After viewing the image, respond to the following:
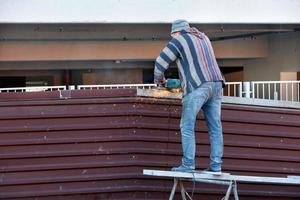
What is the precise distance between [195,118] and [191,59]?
60 cm

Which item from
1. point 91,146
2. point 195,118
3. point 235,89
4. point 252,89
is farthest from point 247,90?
point 195,118

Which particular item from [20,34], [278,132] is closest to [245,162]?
[278,132]

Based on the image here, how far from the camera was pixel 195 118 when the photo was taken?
557 centimetres

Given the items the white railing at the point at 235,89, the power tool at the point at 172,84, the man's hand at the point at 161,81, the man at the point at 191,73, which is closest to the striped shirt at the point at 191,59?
the man at the point at 191,73

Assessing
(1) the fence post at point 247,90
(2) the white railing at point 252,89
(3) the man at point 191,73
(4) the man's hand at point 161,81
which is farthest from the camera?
(1) the fence post at point 247,90

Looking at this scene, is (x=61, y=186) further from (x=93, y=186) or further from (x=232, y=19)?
(x=232, y=19)

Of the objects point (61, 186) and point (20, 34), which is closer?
point (61, 186)

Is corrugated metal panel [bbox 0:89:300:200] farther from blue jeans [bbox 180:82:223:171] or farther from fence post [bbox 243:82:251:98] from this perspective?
fence post [bbox 243:82:251:98]

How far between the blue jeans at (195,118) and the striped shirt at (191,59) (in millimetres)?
77

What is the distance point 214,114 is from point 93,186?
70.0 inches

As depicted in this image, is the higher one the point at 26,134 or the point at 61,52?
the point at 61,52

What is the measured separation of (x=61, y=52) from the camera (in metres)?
13.9

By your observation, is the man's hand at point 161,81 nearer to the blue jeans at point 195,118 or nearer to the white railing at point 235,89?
the blue jeans at point 195,118

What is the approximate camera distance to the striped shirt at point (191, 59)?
546cm
